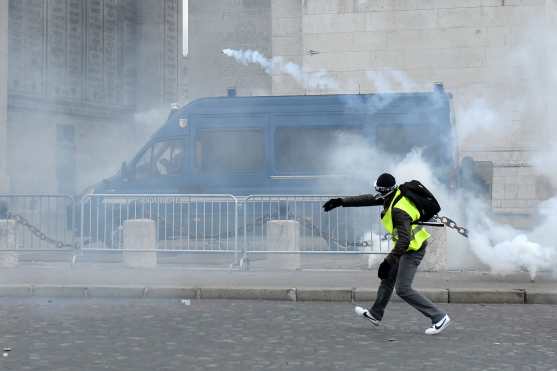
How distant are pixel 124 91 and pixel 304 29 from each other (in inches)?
569

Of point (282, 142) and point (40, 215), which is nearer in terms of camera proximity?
point (40, 215)

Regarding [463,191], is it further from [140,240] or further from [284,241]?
[140,240]

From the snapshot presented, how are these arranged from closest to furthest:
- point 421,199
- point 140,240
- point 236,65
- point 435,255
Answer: point 421,199, point 435,255, point 140,240, point 236,65

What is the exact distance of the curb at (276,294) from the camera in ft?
33.4

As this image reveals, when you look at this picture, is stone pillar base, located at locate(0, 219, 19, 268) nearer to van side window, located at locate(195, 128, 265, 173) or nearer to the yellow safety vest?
van side window, located at locate(195, 128, 265, 173)

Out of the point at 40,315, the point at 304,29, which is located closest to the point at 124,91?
the point at 304,29

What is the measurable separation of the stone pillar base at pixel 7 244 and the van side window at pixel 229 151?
3568 mm

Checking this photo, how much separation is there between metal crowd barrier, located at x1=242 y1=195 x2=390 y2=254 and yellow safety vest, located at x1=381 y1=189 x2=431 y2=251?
4760 millimetres

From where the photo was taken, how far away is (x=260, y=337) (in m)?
7.77

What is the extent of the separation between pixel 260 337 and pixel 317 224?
593cm

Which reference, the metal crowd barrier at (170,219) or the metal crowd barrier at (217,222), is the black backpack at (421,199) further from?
the metal crowd barrier at (170,219)

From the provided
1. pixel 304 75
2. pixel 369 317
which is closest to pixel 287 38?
pixel 304 75

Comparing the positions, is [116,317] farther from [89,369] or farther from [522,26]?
[522,26]

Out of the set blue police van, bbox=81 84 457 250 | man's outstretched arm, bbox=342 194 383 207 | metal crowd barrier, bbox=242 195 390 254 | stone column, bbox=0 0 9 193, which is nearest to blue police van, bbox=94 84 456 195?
blue police van, bbox=81 84 457 250
